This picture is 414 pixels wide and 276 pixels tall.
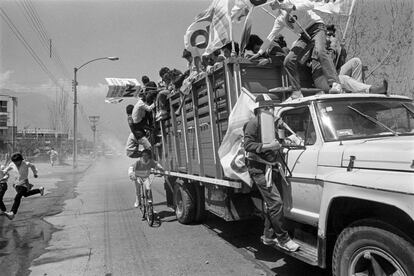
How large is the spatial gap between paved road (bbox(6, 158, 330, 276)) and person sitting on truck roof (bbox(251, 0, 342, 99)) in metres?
2.47

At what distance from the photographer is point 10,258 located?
5.82 metres

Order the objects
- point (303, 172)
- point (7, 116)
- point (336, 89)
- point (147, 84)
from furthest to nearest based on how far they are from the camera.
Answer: point (7, 116) < point (147, 84) < point (336, 89) < point (303, 172)

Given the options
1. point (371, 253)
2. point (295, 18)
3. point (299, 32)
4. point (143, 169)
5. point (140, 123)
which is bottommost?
point (371, 253)

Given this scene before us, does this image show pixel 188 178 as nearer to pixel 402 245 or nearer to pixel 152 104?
pixel 152 104

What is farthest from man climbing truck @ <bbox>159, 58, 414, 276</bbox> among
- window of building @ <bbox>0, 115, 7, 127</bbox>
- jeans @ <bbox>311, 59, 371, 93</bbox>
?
window of building @ <bbox>0, 115, 7, 127</bbox>

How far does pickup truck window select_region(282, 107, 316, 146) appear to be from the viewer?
14.1ft

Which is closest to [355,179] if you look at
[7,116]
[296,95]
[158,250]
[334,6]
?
[296,95]

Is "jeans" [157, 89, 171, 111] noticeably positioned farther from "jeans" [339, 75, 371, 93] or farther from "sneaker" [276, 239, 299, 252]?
"sneaker" [276, 239, 299, 252]

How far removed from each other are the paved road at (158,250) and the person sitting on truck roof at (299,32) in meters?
2.47

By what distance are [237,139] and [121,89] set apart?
18.4ft

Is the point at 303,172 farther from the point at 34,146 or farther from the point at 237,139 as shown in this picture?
the point at 34,146

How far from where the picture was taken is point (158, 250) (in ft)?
19.4

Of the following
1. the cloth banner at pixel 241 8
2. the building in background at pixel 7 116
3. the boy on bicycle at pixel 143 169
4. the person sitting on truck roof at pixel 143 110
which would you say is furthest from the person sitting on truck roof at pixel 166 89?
the building in background at pixel 7 116

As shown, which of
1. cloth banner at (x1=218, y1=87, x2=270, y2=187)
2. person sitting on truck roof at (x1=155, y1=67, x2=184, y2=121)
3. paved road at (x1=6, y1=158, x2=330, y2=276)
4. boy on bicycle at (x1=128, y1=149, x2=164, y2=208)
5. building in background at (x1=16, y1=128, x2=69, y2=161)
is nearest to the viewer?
cloth banner at (x1=218, y1=87, x2=270, y2=187)
